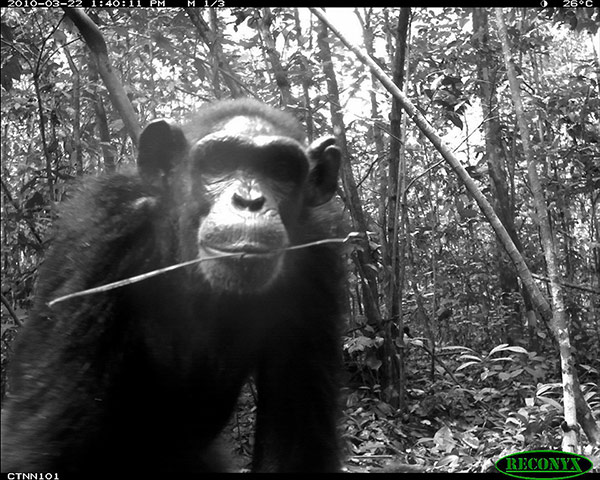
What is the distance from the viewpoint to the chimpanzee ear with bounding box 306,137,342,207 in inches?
117

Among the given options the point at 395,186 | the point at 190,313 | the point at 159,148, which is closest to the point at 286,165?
the point at 159,148

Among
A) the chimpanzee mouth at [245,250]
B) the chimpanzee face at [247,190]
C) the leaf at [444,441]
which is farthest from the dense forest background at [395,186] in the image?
the chimpanzee mouth at [245,250]

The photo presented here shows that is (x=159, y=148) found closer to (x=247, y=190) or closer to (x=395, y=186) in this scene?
(x=247, y=190)

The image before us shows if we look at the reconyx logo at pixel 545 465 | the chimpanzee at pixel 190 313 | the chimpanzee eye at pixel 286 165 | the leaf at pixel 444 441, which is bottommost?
the reconyx logo at pixel 545 465

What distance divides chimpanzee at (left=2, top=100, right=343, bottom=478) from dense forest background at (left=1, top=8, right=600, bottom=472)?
0.23 meters

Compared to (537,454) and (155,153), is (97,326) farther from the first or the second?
(537,454)

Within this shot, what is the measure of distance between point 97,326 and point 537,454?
2.07 meters

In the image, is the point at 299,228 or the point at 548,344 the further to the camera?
the point at 548,344

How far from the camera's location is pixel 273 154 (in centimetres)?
263

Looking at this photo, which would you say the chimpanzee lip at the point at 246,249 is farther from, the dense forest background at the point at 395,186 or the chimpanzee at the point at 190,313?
the dense forest background at the point at 395,186

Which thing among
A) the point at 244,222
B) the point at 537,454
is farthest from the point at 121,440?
the point at 537,454

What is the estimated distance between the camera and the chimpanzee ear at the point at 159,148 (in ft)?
8.48

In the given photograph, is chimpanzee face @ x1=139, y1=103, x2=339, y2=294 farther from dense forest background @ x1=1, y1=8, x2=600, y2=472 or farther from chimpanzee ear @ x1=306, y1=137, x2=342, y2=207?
dense forest background @ x1=1, y1=8, x2=600, y2=472

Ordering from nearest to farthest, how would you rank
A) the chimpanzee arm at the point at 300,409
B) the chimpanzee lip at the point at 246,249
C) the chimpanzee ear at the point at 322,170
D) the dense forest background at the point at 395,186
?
the chimpanzee lip at the point at 246,249 → the chimpanzee arm at the point at 300,409 → the chimpanzee ear at the point at 322,170 → the dense forest background at the point at 395,186
